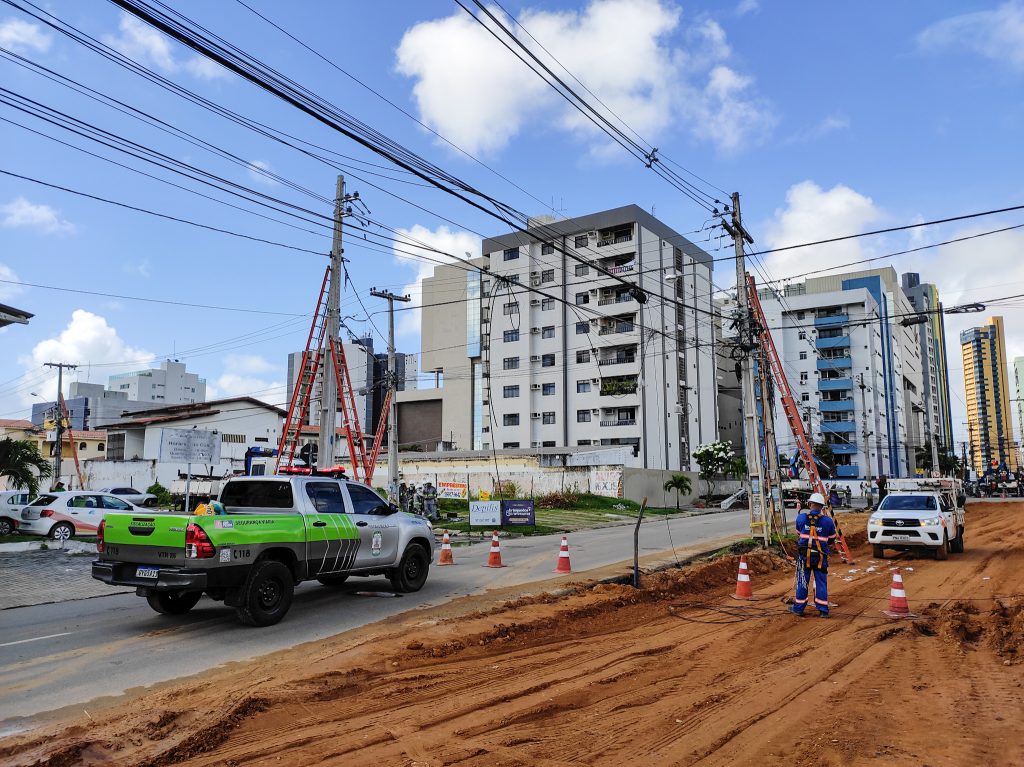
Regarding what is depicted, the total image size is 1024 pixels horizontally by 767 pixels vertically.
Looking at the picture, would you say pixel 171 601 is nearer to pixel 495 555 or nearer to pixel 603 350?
pixel 495 555

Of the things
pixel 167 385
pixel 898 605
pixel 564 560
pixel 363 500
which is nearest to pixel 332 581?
pixel 363 500

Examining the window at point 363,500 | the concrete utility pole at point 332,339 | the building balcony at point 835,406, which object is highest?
the building balcony at point 835,406

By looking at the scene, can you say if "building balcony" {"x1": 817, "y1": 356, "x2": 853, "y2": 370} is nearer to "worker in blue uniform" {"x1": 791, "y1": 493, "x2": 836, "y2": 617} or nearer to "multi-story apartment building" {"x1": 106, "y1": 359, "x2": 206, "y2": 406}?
"worker in blue uniform" {"x1": 791, "y1": 493, "x2": 836, "y2": 617}

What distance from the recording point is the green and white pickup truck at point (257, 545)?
8.86m

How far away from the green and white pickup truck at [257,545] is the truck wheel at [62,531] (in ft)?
47.6

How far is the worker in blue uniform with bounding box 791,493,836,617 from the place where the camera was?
10523 millimetres

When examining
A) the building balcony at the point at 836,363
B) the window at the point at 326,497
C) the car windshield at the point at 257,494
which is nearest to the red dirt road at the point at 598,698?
the window at the point at 326,497

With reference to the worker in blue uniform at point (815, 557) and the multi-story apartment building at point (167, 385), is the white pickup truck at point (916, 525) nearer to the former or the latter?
the worker in blue uniform at point (815, 557)

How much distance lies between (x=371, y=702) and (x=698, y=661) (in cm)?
357

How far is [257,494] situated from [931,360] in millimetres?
166323

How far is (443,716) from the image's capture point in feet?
19.3

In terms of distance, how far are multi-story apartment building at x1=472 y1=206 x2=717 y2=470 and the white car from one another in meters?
43.9

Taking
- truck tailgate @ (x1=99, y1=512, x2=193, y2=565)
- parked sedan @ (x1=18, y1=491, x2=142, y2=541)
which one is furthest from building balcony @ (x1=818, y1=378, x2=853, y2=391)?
truck tailgate @ (x1=99, y1=512, x2=193, y2=565)

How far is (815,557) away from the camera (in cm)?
1068
